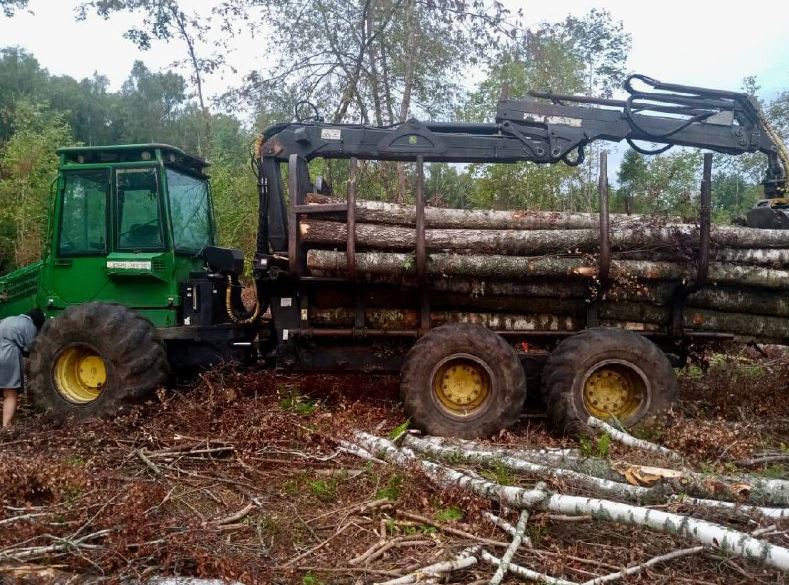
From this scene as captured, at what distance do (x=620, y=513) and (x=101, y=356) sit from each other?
16.9 ft

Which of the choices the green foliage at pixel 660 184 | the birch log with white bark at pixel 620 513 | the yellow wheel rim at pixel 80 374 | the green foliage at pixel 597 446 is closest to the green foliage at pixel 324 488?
the birch log with white bark at pixel 620 513

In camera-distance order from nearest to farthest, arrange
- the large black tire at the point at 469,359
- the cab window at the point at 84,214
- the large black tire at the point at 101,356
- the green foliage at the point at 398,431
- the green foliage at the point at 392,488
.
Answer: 1. the green foliage at the point at 392,488
2. the green foliage at the point at 398,431
3. the large black tire at the point at 469,359
4. the large black tire at the point at 101,356
5. the cab window at the point at 84,214

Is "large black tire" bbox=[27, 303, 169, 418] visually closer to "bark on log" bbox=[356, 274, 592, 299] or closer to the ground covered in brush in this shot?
the ground covered in brush

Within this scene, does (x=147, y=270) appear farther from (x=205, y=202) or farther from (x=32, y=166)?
(x=32, y=166)

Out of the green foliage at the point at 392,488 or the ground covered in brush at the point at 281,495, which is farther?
the green foliage at the point at 392,488

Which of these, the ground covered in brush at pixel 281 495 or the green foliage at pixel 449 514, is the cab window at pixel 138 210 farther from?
the green foliage at pixel 449 514

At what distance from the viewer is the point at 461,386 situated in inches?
261

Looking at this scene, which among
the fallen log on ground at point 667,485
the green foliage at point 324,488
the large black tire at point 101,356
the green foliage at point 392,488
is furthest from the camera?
the large black tire at point 101,356

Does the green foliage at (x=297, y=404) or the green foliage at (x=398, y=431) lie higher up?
the green foliage at (x=297, y=404)

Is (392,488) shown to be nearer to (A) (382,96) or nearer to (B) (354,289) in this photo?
(B) (354,289)

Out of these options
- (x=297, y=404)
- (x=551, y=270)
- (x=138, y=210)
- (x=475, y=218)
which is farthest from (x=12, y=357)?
(x=551, y=270)

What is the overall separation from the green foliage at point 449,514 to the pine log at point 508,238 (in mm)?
2766

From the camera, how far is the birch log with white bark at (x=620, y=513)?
361cm

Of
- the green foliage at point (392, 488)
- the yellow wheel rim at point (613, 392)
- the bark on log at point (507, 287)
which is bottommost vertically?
the green foliage at point (392, 488)
